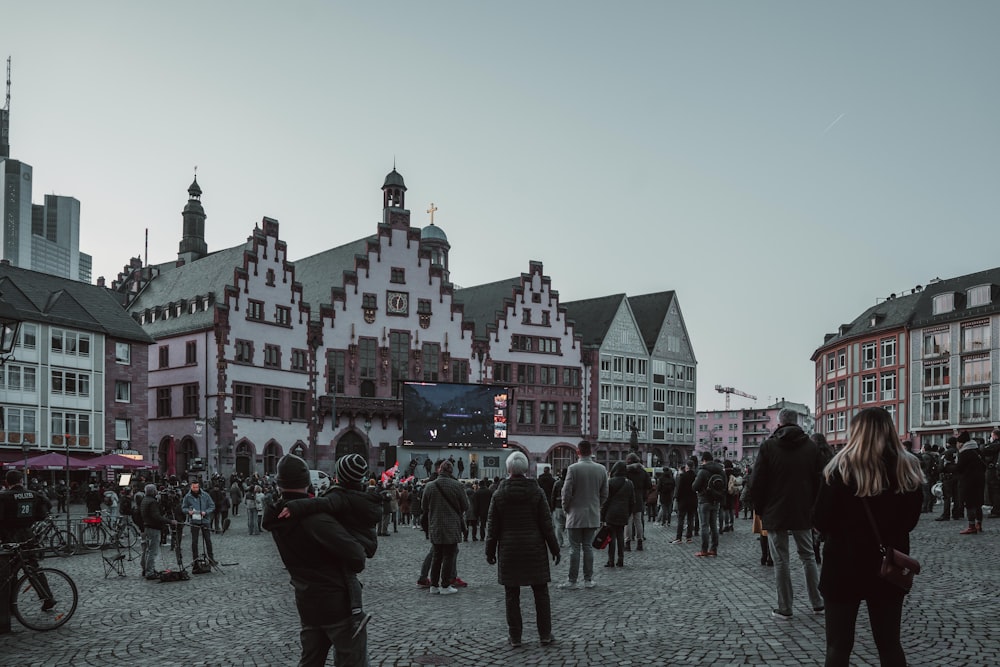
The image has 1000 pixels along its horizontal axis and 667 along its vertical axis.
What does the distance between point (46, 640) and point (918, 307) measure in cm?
6879

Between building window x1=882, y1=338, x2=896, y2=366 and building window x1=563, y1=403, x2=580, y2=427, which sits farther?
building window x1=882, y1=338, x2=896, y2=366

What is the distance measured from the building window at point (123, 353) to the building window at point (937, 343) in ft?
171

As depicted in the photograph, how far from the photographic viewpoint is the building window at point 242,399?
54.8m

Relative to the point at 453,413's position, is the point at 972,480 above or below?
above

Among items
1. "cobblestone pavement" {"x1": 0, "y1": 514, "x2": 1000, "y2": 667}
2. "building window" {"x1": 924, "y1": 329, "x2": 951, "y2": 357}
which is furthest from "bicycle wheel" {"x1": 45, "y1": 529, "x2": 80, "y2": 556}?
"building window" {"x1": 924, "y1": 329, "x2": 951, "y2": 357}

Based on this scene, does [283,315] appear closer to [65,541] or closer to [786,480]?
[65,541]

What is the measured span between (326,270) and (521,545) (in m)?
59.6

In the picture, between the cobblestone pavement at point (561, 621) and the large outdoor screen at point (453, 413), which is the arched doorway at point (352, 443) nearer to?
the large outdoor screen at point (453, 413)

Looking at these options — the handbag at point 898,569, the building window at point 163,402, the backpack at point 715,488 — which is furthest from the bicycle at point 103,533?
the building window at point 163,402

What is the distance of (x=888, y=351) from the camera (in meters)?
71.9

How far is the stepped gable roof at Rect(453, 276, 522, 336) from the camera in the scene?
73.4 metres

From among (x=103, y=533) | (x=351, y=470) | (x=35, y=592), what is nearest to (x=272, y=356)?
(x=103, y=533)

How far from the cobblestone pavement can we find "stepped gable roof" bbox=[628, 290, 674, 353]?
63864mm

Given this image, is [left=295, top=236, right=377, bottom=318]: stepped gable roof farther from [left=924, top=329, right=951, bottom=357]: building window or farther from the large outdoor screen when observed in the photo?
[left=924, top=329, right=951, bottom=357]: building window
